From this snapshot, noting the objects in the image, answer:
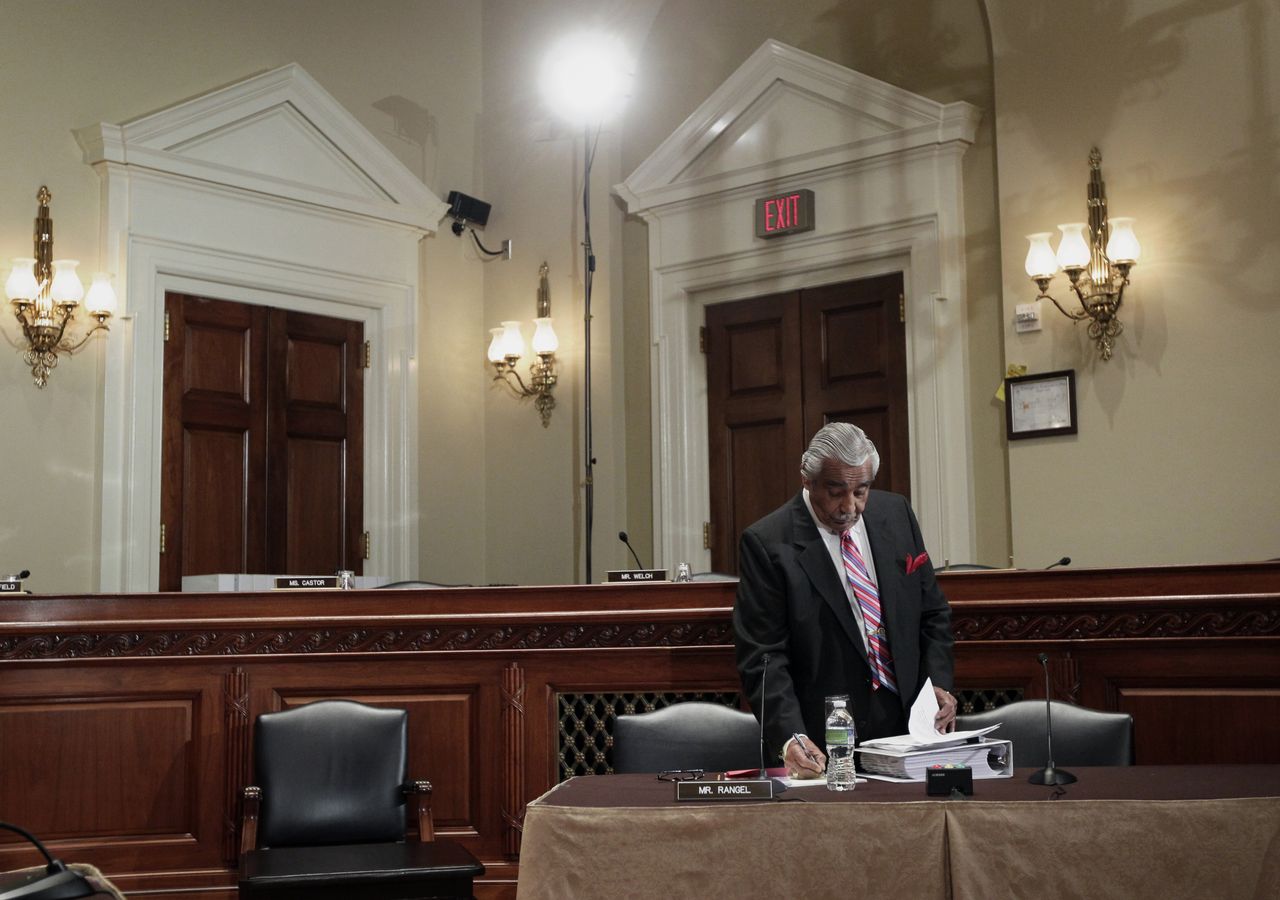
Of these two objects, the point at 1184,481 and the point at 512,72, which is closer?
the point at 1184,481

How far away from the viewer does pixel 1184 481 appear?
19.6 feet

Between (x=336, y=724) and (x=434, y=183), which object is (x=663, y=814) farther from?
(x=434, y=183)

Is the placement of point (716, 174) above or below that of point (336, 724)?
above

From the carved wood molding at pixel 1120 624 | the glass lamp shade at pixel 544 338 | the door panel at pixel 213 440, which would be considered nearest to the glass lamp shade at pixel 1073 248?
the carved wood molding at pixel 1120 624

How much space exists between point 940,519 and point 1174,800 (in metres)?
4.26

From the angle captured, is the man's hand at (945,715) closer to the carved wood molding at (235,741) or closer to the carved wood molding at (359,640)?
the carved wood molding at (359,640)

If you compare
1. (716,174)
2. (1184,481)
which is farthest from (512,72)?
(1184,481)

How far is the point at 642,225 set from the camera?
7965mm

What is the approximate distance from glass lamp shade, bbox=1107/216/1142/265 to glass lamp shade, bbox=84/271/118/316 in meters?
4.39

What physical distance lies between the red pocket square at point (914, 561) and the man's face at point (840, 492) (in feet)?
0.58

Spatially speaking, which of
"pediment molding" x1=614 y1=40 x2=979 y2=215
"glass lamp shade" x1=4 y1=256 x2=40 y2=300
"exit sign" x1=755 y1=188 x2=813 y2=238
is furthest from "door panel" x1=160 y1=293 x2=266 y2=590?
"exit sign" x1=755 y1=188 x2=813 y2=238

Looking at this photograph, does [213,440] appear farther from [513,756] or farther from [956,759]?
[956,759]

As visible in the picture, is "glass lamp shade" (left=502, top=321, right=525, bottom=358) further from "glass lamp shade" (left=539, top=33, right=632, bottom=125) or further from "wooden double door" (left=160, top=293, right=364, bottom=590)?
"glass lamp shade" (left=539, top=33, right=632, bottom=125)

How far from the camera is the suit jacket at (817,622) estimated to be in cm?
337
